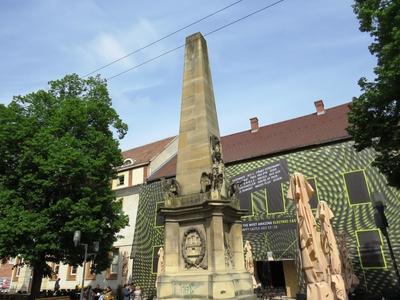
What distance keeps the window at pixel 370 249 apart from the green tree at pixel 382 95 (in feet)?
24.4

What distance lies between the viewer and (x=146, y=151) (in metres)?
31.2

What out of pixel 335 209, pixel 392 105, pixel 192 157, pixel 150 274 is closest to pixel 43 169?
pixel 192 157

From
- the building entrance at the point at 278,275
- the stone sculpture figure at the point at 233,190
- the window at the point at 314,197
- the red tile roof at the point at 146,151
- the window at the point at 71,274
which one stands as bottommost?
the building entrance at the point at 278,275

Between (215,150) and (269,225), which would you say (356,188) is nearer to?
(269,225)

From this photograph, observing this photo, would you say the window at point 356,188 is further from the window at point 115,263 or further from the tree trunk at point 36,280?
the window at point 115,263

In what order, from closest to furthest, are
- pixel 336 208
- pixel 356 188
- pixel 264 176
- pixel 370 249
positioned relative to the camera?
pixel 370 249
pixel 356 188
pixel 336 208
pixel 264 176

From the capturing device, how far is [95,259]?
16891mm

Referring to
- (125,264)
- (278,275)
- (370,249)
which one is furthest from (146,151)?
(370,249)

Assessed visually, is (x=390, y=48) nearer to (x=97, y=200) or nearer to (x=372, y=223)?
(x=372, y=223)

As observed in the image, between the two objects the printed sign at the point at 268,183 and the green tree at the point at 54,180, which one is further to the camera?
the printed sign at the point at 268,183

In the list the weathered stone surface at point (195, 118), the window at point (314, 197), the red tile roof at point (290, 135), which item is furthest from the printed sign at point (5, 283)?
the weathered stone surface at point (195, 118)

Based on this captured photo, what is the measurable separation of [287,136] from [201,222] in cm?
1660

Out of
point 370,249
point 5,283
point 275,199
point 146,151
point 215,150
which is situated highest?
point 146,151

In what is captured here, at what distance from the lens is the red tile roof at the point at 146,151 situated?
29.1m
